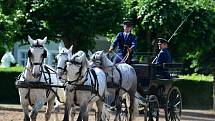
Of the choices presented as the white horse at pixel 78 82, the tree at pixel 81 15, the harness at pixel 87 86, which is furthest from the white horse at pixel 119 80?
the tree at pixel 81 15

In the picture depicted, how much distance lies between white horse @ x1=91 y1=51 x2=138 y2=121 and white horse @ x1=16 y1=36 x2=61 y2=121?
133 centimetres

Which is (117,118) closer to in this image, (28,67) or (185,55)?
(28,67)

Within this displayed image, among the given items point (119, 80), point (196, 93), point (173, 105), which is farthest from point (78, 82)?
point (196, 93)

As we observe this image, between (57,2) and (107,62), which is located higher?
(57,2)

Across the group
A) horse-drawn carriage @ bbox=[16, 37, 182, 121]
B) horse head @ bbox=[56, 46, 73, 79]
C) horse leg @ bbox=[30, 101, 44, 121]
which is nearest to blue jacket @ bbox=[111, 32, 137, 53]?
horse-drawn carriage @ bbox=[16, 37, 182, 121]

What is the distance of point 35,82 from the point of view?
1223 centimetres

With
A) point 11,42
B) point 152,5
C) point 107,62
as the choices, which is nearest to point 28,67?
point 107,62

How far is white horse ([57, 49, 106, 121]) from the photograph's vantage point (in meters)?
11.9

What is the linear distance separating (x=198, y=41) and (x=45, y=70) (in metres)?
12.5

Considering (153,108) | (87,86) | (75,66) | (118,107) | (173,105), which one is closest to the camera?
(75,66)

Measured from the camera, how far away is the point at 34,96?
12.3 metres

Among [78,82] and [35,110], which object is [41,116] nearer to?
[35,110]

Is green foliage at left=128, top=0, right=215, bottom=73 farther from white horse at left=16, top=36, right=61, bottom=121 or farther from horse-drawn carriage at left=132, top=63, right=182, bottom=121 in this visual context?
white horse at left=16, top=36, right=61, bottom=121

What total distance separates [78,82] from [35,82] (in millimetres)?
951
